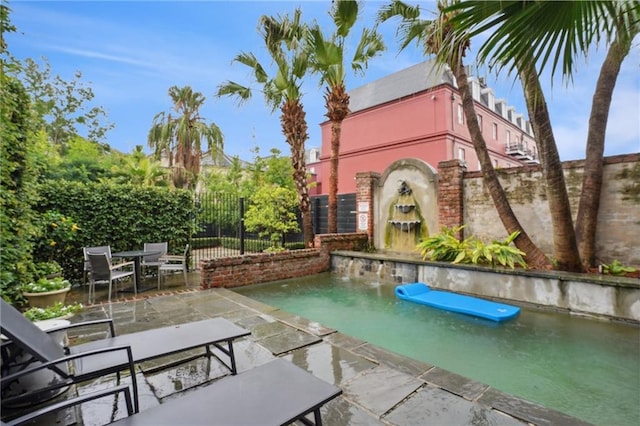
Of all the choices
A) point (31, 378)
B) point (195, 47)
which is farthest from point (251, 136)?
point (31, 378)

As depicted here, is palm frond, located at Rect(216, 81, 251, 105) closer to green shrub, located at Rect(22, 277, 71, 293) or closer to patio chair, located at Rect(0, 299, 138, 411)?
green shrub, located at Rect(22, 277, 71, 293)

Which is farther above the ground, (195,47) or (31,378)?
(195,47)

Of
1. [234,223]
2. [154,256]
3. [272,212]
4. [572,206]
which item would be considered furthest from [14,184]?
[572,206]

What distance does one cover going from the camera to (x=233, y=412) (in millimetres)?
1450

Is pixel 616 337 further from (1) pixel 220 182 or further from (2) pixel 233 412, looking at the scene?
(1) pixel 220 182

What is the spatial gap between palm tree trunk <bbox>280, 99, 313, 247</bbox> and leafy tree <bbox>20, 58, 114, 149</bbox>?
616 inches

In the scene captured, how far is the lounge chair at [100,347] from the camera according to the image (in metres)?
1.63

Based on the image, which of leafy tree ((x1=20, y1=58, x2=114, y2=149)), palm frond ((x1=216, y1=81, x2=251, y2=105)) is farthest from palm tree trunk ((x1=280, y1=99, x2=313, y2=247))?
leafy tree ((x1=20, y1=58, x2=114, y2=149))

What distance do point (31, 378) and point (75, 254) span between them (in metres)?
4.66

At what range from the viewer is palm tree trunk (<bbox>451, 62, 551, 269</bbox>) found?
5.57 meters

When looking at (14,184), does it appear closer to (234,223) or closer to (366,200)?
(234,223)

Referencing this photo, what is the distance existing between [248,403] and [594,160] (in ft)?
21.5

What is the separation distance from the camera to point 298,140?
8.51m

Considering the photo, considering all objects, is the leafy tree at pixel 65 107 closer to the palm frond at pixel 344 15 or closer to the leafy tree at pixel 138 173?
the leafy tree at pixel 138 173
